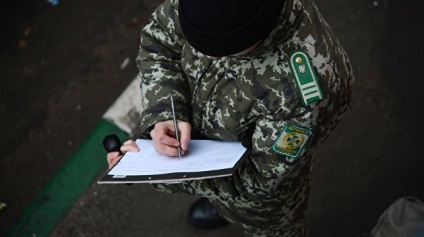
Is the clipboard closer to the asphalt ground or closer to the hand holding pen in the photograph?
the hand holding pen

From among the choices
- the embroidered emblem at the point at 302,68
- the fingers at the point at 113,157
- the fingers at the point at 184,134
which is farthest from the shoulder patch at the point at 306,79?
the fingers at the point at 113,157

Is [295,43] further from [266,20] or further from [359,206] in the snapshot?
[359,206]

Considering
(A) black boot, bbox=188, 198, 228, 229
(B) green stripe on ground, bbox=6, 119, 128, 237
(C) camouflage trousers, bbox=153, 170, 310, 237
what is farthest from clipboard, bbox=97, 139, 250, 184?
(B) green stripe on ground, bbox=6, 119, 128, 237

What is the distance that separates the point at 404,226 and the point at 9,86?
3.07m

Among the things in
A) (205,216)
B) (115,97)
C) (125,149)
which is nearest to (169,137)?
(125,149)

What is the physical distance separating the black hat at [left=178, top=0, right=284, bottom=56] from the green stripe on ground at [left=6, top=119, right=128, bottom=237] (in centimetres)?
201

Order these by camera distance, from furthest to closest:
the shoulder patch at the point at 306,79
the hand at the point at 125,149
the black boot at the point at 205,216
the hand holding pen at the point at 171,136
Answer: the black boot at the point at 205,216 → the hand at the point at 125,149 → the hand holding pen at the point at 171,136 → the shoulder patch at the point at 306,79

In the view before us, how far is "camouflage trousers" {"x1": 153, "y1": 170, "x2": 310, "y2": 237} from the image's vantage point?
1.94 metres

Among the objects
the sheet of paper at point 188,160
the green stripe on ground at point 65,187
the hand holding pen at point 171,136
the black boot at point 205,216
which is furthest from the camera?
the green stripe on ground at point 65,187

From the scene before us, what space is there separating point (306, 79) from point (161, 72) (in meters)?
0.63

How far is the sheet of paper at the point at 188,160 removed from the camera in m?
1.63

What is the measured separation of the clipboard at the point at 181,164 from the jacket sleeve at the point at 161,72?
13cm

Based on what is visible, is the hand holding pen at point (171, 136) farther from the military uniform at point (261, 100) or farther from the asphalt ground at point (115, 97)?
the asphalt ground at point (115, 97)

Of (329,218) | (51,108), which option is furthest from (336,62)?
(51,108)
